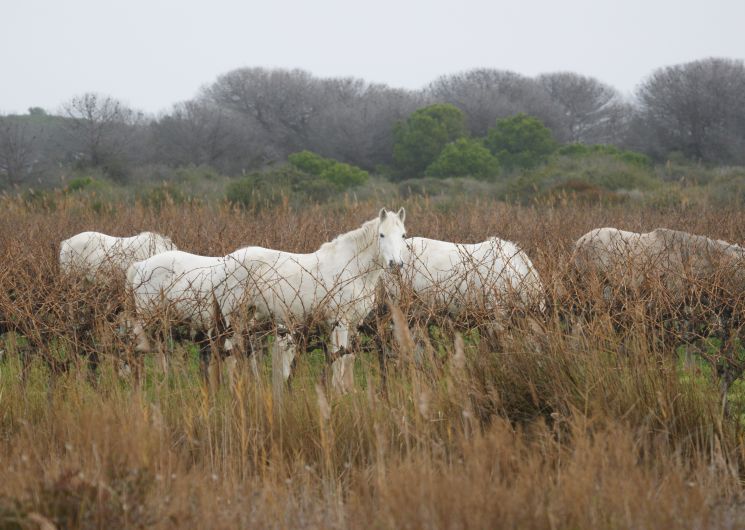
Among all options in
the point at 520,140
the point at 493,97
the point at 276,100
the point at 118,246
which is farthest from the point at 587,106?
the point at 118,246

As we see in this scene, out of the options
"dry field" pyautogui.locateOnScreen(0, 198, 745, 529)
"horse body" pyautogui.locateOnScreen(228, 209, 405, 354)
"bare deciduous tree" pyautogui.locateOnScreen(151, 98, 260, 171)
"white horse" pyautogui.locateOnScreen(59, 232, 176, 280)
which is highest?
"bare deciduous tree" pyautogui.locateOnScreen(151, 98, 260, 171)

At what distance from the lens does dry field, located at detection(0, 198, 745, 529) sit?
3.09 meters

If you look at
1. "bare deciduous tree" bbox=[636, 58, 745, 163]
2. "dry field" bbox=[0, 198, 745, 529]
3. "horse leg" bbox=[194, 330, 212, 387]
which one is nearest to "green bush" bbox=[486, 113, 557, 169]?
"bare deciduous tree" bbox=[636, 58, 745, 163]

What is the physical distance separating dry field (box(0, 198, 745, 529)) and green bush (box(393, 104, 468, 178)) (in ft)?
103

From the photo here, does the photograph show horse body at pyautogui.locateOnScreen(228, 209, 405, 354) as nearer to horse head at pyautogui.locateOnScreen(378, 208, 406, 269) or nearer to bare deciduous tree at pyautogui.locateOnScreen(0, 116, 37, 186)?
horse head at pyautogui.locateOnScreen(378, 208, 406, 269)

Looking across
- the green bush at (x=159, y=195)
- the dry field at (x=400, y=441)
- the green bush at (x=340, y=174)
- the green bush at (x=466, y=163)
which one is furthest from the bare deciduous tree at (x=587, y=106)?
the dry field at (x=400, y=441)

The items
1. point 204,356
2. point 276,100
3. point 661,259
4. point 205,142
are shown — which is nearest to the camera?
point 204,356

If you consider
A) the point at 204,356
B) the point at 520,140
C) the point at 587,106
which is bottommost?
the point at 204,356

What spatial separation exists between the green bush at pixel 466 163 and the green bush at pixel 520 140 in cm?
338

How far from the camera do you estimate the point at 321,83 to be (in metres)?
64.6

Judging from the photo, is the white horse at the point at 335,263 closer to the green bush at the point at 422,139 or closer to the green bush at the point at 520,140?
the green bush at the point at 422,139

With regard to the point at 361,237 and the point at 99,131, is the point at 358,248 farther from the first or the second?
the point at 99,131

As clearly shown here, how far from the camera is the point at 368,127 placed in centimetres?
4656

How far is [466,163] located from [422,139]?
16.6 feet
